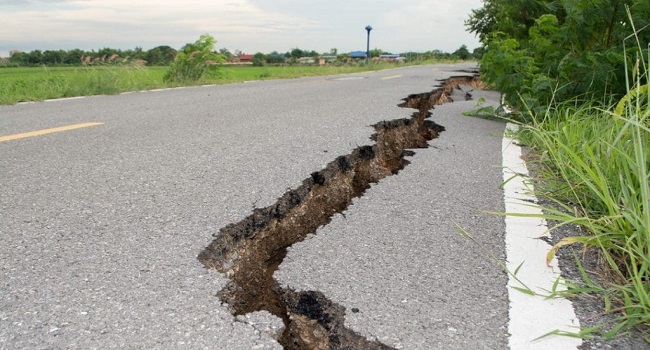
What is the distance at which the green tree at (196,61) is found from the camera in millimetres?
11977

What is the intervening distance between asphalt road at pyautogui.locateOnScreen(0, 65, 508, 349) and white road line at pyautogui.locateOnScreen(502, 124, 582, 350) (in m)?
0.05

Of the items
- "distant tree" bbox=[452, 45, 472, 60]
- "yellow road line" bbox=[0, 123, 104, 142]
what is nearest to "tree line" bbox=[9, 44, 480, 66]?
"yellow road line" bbox=[0, 123, 104, 142]

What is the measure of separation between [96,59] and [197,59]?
3.00m

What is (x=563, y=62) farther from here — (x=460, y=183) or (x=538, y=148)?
(x=460, y=183)

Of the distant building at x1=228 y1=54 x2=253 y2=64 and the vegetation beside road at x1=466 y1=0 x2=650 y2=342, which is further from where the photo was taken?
the distant building at x1=228 y1=54 x2=253 y2=64

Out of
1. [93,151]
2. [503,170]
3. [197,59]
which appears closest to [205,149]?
[93,151]

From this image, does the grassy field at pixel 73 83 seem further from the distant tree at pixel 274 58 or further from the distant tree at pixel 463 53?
the distant tree at pixel 463 53

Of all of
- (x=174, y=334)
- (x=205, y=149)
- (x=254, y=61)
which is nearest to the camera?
(x=174, y=334)

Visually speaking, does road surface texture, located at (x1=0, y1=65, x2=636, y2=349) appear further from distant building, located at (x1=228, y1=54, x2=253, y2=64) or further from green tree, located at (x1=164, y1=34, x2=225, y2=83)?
distant building, located at (x1=228, y1=54, x2=253, y2=64)

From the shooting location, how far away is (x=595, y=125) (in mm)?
3322

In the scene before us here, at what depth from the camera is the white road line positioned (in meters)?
1.38

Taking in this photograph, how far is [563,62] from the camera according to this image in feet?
13.5

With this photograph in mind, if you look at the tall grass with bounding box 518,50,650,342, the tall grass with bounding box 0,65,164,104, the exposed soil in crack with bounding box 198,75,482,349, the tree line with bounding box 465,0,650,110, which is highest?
the tree line with bounding box 465,0,650,110

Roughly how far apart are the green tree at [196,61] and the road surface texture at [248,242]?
26.8ft
